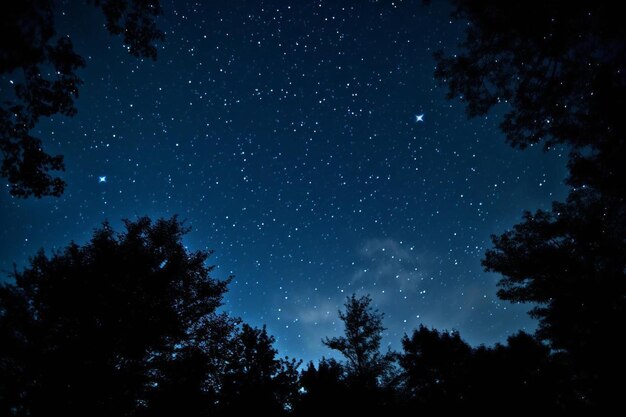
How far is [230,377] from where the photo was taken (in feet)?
31.0

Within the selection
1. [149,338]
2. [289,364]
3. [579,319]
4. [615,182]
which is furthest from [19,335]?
[579,319]

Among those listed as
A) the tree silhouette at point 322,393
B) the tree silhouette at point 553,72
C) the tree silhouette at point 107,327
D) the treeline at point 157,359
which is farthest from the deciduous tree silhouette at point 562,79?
the tree silhouette at point 107,327

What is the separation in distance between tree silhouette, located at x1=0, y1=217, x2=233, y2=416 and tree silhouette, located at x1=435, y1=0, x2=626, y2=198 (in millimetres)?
12249

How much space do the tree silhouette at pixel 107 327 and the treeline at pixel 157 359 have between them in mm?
40

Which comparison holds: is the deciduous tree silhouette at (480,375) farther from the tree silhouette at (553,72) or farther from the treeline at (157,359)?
the tree silhouette at (553,72)

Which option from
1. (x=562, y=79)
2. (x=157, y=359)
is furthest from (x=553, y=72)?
(x=157, y=359)

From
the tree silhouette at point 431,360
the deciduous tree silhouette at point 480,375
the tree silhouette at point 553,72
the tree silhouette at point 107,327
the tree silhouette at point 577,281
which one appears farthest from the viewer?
the tree silhouette at point 431,360

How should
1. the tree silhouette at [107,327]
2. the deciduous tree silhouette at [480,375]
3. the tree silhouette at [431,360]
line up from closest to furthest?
1. the tree silhouette at [107,327]
2. the deciduous tree silhouette at [480,375]
3. the tree silhouette at [431,360]

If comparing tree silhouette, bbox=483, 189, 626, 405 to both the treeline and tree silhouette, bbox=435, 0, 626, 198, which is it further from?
tree silhouette, bbox=435, 0, 626, 198

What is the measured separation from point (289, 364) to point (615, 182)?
1405 centimetres

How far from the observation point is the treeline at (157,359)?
7.89m

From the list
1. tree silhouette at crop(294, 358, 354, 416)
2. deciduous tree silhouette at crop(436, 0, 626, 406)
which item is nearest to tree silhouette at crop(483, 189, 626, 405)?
deciduous tree silhouette at crop(436, 0, 626, 406)

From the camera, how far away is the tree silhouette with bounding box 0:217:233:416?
9.76 m

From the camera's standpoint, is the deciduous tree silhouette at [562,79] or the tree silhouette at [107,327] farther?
the tree silhouette at [107,327]
